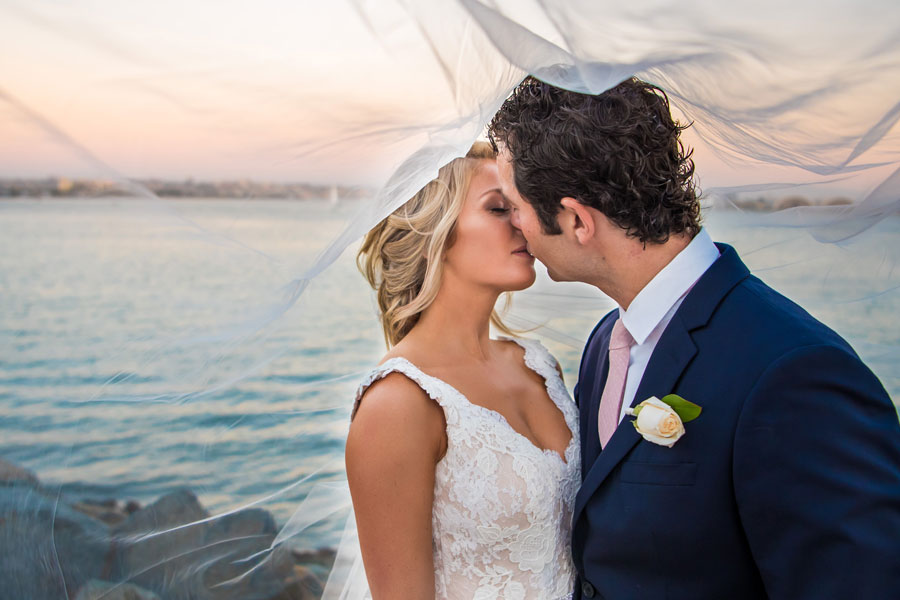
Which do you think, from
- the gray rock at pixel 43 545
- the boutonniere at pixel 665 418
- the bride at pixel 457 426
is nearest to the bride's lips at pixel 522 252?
the bride at pixel 457 426

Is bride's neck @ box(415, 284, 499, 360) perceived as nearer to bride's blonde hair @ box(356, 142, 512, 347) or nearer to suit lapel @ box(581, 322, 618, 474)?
bride's blonde hair @ box(356, 142, 512, 347)

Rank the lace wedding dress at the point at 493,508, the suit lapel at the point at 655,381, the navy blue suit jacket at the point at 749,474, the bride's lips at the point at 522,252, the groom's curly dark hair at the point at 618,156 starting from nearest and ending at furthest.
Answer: the navy blue suit jacket at the point at 749,474 → the suit lapel at the point at 655,381 → the groom's curly dark hair at the point at 618,156 → the lace wedding dress at the point at 493,508 → the bride's lips at the point at 522,252

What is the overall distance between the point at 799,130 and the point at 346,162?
108 cm

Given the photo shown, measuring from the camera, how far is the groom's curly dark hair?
2.20 meters

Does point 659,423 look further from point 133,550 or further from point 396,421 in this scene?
point 133,550

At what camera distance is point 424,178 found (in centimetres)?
195

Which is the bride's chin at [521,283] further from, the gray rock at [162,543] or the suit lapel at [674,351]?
the gray rock at [162,543]

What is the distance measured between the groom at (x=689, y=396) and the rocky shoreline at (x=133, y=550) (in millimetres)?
1298

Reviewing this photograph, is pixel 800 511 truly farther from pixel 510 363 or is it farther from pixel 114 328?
pixel 114 328

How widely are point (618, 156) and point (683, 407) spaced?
2.48ft

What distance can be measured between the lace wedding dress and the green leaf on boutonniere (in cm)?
68

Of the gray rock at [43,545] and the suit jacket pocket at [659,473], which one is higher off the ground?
the suit jacket pocket at [659,473]

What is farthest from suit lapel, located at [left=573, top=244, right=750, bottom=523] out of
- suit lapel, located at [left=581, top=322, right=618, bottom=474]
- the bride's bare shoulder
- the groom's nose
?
the groom's nose

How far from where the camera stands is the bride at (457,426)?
236 centimetres
